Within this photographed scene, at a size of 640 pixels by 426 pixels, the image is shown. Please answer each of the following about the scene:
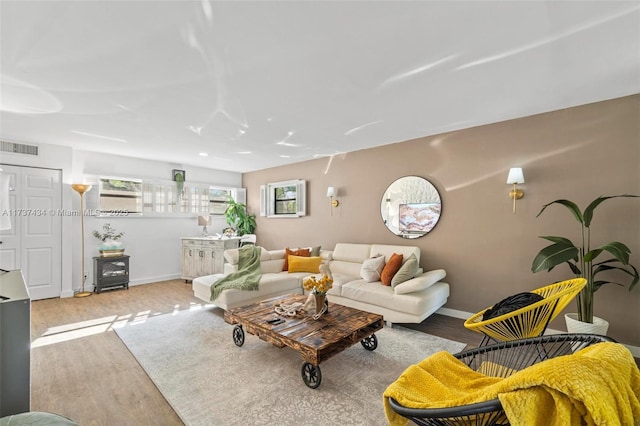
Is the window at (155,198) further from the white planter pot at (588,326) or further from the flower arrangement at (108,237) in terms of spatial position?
the white planter pot at (588,326)

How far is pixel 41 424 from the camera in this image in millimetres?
1087

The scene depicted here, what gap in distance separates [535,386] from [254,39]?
226 cm

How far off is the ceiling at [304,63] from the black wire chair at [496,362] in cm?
187

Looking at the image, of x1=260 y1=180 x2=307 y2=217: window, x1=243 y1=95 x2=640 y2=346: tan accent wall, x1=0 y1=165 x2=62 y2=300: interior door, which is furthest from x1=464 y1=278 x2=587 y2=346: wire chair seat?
x1=0 y1=165 x2=62 y2=300: interior door

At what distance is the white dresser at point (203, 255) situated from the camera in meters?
5.43

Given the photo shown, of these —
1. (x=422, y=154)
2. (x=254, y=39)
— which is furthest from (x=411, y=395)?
(x=422, y=154)

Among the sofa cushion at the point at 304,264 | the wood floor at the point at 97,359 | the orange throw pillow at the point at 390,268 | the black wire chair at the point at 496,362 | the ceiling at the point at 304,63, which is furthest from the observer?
the sofa cushion at the point at 304,264

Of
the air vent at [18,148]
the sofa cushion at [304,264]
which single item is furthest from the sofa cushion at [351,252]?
the air vent at [18,148]

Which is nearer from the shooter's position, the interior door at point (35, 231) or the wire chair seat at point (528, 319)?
the wire chair seat at point (528, 319)

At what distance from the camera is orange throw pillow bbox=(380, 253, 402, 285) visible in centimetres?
371

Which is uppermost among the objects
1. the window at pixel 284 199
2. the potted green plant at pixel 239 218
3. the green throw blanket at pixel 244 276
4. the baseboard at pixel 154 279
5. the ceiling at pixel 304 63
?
the ceiling at pixel 304 63

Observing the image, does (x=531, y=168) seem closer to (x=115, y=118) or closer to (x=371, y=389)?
(x=371, y=389)

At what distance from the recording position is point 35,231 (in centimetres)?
444

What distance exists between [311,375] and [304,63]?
243 cm
